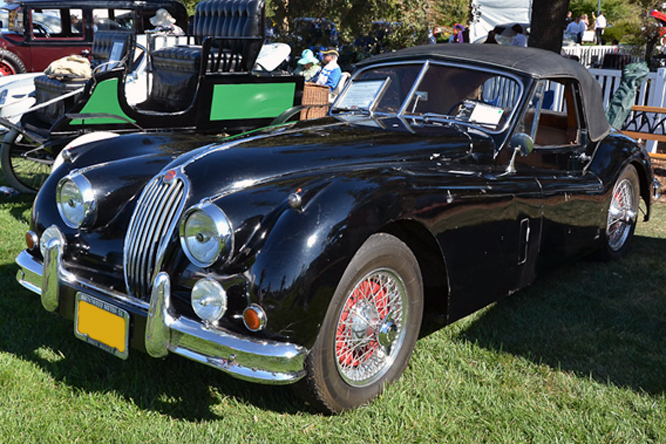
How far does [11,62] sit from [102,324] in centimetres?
1056

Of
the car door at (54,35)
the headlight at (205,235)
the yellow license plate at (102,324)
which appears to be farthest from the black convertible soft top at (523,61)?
the car door at (54,35)

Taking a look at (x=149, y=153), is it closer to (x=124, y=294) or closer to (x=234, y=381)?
(x=124, y=294)

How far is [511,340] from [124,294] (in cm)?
206

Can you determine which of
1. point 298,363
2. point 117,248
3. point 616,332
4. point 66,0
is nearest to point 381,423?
point 298,363

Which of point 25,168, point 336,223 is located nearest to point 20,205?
point 25,168

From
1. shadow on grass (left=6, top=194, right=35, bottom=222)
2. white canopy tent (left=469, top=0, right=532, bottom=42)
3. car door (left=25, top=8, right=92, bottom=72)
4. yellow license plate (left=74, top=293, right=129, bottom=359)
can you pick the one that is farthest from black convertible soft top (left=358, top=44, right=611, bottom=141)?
white canopy tent (left=469, top=0, right=532, bottom=42)

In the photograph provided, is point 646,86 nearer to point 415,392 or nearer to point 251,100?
point 251,100

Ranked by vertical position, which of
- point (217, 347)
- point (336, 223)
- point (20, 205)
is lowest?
point (20, 205)

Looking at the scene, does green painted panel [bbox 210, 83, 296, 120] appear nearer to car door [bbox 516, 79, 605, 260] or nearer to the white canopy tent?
car door [bbox 516, 79, 605, 260]

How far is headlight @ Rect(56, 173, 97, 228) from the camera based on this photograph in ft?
10.2

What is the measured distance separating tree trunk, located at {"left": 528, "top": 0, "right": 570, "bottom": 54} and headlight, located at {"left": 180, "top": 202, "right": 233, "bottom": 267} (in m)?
7.37

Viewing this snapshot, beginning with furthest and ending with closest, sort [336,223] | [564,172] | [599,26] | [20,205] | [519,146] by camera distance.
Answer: [599,26] → [20,205] → [564,172] → [519,146] → [336,223]

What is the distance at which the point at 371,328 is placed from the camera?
2.86m

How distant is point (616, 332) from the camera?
3.75 meters
